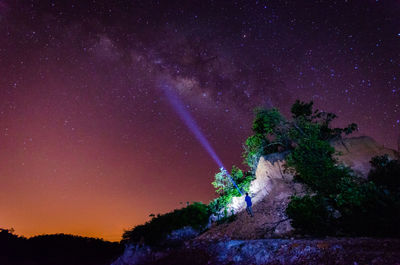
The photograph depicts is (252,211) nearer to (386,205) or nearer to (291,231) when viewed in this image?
(291,231)

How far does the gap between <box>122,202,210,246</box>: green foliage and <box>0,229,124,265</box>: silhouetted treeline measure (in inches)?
192

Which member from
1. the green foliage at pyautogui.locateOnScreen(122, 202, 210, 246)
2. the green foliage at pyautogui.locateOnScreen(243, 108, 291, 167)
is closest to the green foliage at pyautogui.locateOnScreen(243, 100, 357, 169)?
the green foliage at pyautogui.locateOnScreen(243, 108, 291, 167)

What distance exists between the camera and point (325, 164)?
1312 cm

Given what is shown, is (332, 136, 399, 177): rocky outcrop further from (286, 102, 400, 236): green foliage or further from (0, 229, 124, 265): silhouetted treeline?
(0, 229, 124, 265): silhouetted treeline

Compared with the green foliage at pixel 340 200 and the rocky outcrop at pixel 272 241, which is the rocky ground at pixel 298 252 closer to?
the rocky outcrop at pixel 272 241

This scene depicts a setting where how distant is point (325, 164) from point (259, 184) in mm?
7732

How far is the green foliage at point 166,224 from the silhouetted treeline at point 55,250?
4.89 m

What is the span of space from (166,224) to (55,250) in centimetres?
1400

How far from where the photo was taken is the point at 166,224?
1634cm

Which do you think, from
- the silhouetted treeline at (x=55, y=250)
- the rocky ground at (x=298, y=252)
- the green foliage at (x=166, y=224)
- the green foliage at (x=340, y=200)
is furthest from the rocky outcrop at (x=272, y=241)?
the silhouetted treeline at (x=55, y=250)

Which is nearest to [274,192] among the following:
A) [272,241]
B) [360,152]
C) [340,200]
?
[340,200]

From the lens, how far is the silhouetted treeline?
19.2 meters

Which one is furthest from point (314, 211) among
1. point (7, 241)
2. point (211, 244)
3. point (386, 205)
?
point (7, 241)

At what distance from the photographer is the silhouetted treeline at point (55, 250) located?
1923 cm
